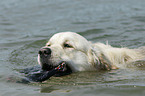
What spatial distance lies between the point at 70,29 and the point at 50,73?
5799mm

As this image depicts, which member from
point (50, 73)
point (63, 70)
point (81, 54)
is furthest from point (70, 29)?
point (50, 73)

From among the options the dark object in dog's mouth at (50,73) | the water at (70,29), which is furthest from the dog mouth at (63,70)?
the water at (70,29)

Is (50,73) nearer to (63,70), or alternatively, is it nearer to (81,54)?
(63,70)

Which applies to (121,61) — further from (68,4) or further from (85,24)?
(68,4)

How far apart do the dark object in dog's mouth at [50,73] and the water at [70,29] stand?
0.14 meters

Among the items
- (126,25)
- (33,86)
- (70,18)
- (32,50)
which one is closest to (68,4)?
(70,18)

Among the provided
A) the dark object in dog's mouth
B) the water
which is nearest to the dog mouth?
the dark object in dog's mouth

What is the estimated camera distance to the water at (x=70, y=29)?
4.19 meters

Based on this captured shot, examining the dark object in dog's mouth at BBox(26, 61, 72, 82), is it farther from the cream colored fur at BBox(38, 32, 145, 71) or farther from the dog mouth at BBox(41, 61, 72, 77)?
the cream colored fur at BBox(38, 32, 145, 71)

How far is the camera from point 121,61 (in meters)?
5.90

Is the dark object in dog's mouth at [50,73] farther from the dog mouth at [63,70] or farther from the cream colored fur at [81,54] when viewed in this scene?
the cream colored fur at [81,54]

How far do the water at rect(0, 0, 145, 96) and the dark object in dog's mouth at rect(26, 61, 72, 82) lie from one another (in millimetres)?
145

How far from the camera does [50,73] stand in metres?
4.95

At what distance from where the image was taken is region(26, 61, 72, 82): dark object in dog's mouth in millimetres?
4871
